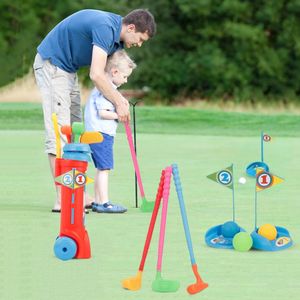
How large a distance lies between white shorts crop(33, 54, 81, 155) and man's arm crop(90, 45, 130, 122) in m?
0.49

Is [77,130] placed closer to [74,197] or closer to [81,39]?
[74,197]

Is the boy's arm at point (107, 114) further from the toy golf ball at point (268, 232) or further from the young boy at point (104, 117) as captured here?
the toy golf ball at point (268, 232)

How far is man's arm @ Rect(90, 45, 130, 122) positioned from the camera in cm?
740

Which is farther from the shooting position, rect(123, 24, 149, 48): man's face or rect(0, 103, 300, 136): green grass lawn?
rect(0, 103, 300, 136): green grass lawn

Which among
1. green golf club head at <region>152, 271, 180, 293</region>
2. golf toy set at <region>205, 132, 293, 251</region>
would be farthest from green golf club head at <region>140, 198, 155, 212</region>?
green golf club head at <region>152, 271, 180, 293</region>

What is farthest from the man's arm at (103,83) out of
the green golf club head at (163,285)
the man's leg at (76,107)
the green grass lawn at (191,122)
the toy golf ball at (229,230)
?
Answer: the green grass lawn at (191,122)

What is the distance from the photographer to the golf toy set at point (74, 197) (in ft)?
19.1

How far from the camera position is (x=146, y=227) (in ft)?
22.9

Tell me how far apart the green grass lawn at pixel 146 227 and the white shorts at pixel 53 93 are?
0.57 meters

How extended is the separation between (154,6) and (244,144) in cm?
2700

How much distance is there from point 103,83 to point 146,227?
43.8 inches

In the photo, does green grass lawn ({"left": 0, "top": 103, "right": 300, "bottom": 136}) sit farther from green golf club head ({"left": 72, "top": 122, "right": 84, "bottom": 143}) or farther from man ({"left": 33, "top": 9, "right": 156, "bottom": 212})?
green golf club head ({"left": 72, "top": 122, "right": 84, "bottom": 143})

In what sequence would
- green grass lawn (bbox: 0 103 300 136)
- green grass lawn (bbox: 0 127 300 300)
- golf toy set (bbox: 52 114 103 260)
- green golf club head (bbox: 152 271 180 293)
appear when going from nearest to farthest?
green golf club head (bbox: 152 271 180 293)
green grass lawn (bbox: 0 127 300 300)
golf toy set (bbox: 52 114 103 260)
green grass lawn (bbox: 0 103 300 136)

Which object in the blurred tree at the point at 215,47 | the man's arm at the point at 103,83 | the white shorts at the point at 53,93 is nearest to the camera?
the man's arm at the point at 103,83
